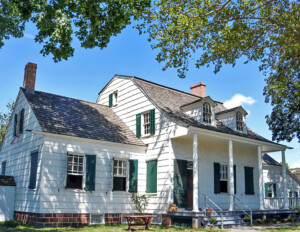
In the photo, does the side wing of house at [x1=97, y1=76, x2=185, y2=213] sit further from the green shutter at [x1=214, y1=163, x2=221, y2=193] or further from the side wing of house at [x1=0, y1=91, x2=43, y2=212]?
the side wing of house at [x1=0, y1=91, x2=43, y2=212]

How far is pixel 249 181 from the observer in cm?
2030

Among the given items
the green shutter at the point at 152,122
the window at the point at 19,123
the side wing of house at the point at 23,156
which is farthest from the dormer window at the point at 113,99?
the window at the point at 19,123

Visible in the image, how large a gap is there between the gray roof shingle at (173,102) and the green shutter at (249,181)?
211 cm

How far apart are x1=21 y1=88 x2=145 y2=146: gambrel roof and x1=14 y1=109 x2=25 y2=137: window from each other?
1.16m

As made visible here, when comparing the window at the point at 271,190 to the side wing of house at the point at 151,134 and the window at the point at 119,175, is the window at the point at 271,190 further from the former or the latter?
the window at the point at 119,175

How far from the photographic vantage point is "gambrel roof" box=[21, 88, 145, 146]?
15451mm

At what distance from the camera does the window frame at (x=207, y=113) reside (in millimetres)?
18078

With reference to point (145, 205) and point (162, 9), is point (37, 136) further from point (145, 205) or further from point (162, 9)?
point (162, 9)

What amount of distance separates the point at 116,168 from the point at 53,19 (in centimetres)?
786

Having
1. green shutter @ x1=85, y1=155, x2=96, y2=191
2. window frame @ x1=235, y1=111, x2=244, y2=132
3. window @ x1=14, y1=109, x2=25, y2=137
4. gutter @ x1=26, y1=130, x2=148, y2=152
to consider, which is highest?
window frame @ x1=235, y1=111, x2=244, y2=132

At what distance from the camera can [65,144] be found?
14.8 meters

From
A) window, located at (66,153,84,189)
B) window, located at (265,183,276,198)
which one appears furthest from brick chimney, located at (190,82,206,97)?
window, located at (66,153,84,189)

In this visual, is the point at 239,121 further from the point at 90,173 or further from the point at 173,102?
the point at 90,173

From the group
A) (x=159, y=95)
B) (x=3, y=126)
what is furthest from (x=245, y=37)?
(x=3, y=126)
